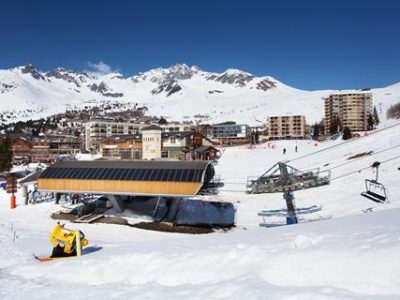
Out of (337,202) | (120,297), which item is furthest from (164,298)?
(337,202)

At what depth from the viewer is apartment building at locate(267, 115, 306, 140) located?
18262 cm

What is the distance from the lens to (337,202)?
31.1 m

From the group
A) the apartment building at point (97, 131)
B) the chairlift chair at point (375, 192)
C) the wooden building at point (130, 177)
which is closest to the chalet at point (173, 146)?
the wooden building at point (130, 177)

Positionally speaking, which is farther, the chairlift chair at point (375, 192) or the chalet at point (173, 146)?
the chalet at point (173, 146)

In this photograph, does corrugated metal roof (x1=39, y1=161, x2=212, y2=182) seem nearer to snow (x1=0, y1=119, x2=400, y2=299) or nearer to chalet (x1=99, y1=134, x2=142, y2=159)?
snow (x1=0, y1=119, x2=400, y2=299)

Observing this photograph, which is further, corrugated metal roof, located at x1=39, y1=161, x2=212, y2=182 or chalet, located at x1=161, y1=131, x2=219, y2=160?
chalet, located at x1=161, y1=131, x2=219, y2=160

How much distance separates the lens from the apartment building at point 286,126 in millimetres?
182625

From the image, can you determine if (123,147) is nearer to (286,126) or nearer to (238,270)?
(238,270)

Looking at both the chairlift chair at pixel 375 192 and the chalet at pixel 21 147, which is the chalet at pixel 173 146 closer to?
the chairlift chair at pixel 375 192

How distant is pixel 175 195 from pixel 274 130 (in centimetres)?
16174

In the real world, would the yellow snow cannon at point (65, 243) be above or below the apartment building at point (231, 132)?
below

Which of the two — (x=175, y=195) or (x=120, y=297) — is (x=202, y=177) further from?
(x=120, y=297)

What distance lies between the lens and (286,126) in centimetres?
18350

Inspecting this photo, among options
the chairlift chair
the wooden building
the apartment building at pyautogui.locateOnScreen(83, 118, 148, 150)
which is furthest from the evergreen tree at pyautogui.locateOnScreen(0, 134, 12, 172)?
the apartment building at pyautogui.locateOnScreen(83, 118, 148, 150)
